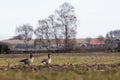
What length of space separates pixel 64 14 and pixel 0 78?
92.1 metres

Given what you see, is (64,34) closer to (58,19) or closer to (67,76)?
(58,19)

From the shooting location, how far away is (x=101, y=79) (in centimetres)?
1522

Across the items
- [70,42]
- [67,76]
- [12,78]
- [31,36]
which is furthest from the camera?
[31,36]

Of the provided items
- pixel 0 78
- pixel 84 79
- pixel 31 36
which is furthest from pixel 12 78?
pixel 31 36

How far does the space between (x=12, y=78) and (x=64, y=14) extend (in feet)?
302

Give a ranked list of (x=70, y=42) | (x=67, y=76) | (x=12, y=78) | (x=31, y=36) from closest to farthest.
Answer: (x=12, y=78) → (x=67, y=76) → (x=70, y=42) → (x=31, y=36)

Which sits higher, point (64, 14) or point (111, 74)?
point (64, 14)

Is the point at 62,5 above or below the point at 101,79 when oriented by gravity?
above

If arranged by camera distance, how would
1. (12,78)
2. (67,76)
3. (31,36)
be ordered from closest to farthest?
(12,78), (67,76), (31,36)

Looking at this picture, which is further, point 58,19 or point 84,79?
point 58,19

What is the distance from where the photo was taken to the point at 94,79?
15.1m

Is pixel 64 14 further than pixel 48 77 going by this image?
Yes

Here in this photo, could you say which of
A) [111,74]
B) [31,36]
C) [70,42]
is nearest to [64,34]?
[70,42]

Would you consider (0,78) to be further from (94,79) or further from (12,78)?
(94,79)
